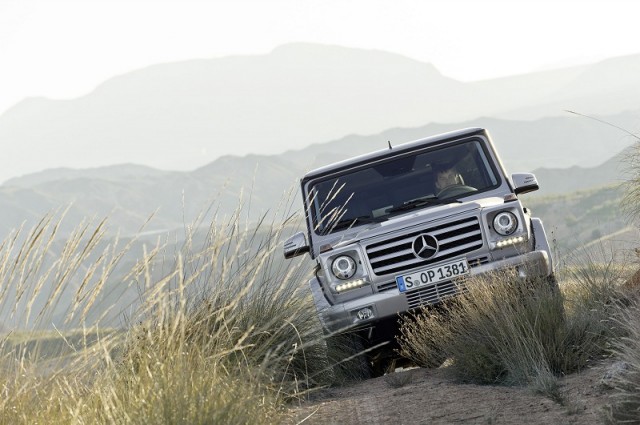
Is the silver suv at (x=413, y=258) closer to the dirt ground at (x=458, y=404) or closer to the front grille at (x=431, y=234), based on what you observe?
the front grille at (x=431, y=234)

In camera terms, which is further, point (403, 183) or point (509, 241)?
point (403, 183)

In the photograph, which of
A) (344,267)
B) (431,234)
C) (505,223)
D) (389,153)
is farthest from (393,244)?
(389,153)

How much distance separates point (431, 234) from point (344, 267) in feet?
2.23

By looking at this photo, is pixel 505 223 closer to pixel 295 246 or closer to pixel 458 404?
pixel 295 246

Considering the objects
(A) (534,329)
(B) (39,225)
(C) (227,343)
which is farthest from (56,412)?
(A) (534,329)

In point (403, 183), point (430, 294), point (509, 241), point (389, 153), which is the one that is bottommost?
point (430, 294)

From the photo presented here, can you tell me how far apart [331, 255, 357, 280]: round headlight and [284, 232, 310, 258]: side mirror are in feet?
1.71

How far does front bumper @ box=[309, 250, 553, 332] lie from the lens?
270 inches

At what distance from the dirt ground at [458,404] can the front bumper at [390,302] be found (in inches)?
18.9

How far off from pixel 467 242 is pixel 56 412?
11.8 ft

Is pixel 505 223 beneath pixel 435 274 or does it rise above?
above

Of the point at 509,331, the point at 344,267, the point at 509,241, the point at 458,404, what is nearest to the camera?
the point at 458,404

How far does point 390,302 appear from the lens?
6891 millimetres

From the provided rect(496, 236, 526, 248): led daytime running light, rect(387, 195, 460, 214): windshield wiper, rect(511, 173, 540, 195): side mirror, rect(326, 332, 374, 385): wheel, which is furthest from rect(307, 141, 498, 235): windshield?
rect(326, 332, 374, 385): wheel
